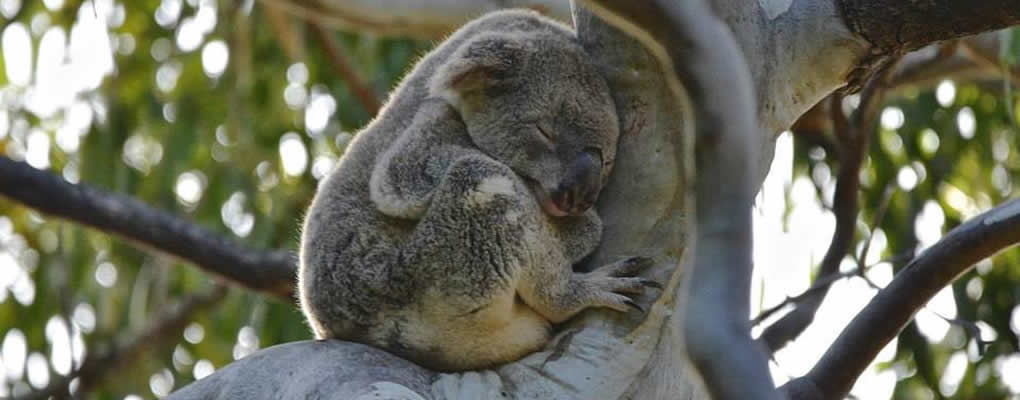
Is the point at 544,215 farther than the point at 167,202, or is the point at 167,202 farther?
the point at 167,202

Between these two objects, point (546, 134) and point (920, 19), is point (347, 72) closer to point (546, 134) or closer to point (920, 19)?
point (546, 134)

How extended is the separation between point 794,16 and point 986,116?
377 cm

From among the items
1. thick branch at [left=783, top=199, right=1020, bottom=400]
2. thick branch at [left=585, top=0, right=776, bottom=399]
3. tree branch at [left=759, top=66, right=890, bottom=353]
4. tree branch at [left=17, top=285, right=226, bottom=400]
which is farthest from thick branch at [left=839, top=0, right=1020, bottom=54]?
tree branch at [left=17, top=285, right=226, bottom=400]

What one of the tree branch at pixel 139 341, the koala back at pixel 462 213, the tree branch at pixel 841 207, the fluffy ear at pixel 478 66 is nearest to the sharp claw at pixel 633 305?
the koala back at pixel 462 213

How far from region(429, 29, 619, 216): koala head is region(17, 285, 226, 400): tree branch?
121 inches

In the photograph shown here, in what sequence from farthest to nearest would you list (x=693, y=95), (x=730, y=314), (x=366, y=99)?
(x=366, y=99), (x=693, y=95), (x=730, y=314)

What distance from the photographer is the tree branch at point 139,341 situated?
214 inches

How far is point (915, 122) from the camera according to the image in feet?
18.2

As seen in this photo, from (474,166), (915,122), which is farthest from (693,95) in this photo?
(915,122)

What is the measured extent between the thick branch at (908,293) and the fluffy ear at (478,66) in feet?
2.25

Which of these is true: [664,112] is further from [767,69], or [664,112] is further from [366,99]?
[366,99]

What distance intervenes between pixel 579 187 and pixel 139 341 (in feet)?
11.6

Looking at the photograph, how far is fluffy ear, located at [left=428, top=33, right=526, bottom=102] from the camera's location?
2469 mm

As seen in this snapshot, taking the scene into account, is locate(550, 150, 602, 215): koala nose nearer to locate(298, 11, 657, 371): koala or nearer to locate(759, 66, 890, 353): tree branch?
locate(298, 11, 657, 371): koala
